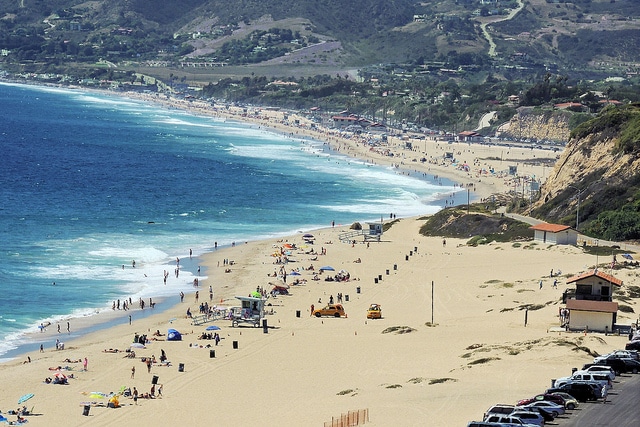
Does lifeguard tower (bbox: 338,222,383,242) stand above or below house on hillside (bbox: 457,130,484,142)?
below

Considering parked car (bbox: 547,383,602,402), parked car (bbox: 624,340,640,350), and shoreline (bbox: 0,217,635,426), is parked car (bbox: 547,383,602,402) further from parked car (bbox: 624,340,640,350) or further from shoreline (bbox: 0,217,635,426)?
parked car (bbox: 624,340,640,350)

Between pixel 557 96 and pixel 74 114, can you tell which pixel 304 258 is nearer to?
pixel 557 96

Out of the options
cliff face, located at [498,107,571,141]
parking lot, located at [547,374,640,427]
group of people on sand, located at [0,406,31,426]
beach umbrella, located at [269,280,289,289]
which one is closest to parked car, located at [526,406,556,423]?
parking lot, located at [547,374,640,427]

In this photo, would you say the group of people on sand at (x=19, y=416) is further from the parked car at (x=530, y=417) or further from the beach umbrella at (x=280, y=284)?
the beach umbrella at (x=280, y=284)

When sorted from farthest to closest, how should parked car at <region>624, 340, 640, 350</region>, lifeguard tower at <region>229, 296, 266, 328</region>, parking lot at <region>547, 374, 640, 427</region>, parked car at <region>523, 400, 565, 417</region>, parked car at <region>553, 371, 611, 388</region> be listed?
lifeguard tower at <region>229, 296, 266, 328</region> → parked car at <region>624, 340, 640, 350</region> → parked car at <region>553, 371, 611, 388</region> → parked car at <region>523, 400, 565, 417</region> → parking lot at <region>547, 374, 640, 427</region>

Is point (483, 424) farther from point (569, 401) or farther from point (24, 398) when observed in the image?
point (24, 398)

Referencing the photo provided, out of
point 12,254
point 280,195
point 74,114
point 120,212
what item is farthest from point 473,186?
point 74,114

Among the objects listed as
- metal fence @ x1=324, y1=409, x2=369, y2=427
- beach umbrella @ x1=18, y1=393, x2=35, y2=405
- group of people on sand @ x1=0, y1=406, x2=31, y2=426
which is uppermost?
metal fence @ x1=324, y1=409, x2=369, y2=427

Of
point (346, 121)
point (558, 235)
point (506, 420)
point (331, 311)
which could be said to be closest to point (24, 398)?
point (506, 420)
